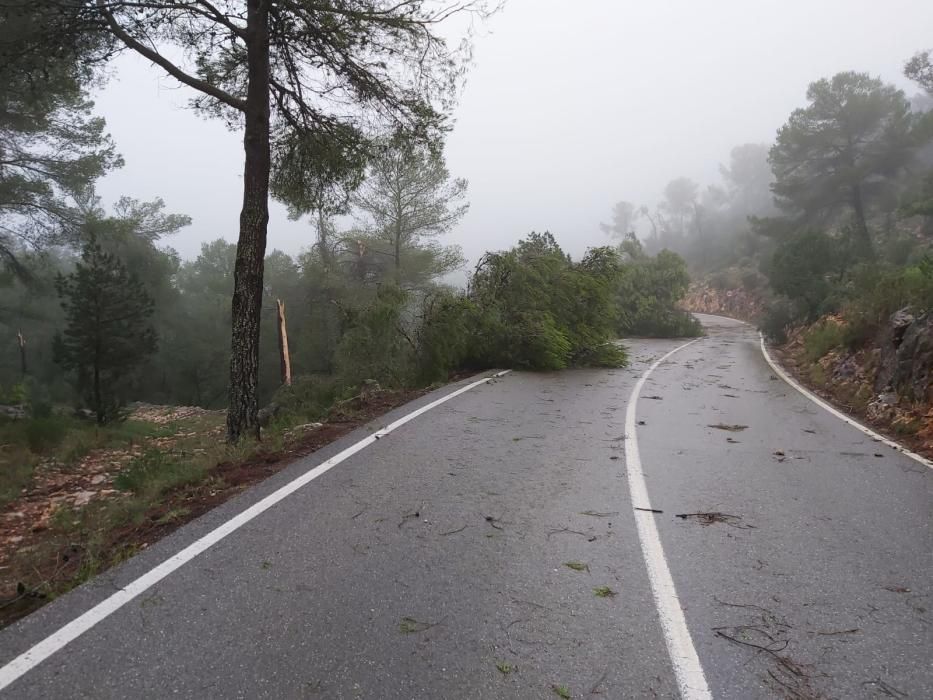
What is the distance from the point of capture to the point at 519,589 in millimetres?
3180

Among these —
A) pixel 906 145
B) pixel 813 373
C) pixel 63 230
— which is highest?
pixel 906 145

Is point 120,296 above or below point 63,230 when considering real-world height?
below

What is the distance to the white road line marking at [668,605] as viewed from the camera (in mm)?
2416

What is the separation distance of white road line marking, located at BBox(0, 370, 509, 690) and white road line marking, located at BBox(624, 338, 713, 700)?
2789 millimetres

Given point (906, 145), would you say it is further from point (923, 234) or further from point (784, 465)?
point (784, 465)

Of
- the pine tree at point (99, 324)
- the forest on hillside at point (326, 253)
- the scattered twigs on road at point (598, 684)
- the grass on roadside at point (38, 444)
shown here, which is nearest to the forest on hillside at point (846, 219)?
the forest on hillside at point (326, 253)

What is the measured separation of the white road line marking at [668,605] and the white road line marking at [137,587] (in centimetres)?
279

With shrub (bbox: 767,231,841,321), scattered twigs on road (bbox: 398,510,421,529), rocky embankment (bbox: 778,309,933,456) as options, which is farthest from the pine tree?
shrub (bbox: 767,231,841,321)

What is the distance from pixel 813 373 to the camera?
1384 cm

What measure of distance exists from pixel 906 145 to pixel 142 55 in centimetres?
3880

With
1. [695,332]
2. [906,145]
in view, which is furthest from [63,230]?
[906,145]

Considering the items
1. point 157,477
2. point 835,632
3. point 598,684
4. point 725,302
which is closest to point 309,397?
point 157,477

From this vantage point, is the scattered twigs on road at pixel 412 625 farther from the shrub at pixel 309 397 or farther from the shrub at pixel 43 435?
the shrub at pixel 43 435

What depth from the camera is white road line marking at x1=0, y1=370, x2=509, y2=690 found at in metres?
2.44
